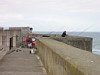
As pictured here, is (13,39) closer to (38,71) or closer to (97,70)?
(38,71)

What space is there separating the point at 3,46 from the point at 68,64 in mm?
33779

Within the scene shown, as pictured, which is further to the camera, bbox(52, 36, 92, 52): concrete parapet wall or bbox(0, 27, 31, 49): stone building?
bbox(0, 27, 31, 49): stone building

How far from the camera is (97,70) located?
404cm

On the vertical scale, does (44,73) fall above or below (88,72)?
below

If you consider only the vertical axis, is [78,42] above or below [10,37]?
above

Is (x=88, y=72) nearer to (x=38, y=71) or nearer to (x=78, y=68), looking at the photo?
(x=78, y=68)

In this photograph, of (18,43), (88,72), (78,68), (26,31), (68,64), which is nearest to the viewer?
(88,72)

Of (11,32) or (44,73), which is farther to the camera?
(11,32)

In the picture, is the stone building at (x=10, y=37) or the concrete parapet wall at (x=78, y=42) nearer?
the concrete parapet wall at (x=78, y=42)

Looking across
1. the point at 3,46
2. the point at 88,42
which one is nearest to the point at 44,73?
the point at 88,42

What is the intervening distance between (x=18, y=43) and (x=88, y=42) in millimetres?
19340

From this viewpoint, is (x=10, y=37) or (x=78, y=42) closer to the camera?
A: (x=78, y=42)

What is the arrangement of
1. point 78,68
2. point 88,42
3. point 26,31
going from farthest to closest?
point 26,31, point 88,42, point 78,68

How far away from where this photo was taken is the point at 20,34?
3722cm
